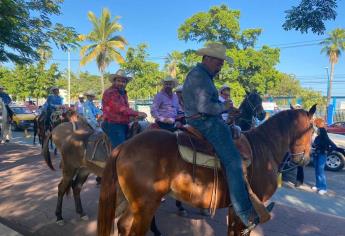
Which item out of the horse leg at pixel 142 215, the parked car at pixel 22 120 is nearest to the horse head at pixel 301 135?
the horse leg at pixel 142 215

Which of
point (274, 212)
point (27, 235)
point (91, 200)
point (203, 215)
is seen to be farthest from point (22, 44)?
point (274, 212)

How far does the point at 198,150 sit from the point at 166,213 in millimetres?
2755

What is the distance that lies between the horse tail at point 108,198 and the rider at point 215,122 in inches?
41.3

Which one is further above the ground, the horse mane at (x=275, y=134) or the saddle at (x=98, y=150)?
the horse mane at (x=275, y=134)

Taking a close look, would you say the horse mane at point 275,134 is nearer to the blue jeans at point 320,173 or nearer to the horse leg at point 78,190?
the horse leg at point 78,190

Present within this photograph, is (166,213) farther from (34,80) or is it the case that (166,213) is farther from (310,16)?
(34,80)

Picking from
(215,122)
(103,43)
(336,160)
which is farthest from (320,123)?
(103,43)

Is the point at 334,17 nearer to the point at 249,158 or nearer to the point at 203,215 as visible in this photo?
the point at 249,158

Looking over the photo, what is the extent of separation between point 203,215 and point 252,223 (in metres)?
2.20

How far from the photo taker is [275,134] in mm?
4465

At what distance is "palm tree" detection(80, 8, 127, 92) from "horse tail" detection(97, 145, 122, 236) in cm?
3520

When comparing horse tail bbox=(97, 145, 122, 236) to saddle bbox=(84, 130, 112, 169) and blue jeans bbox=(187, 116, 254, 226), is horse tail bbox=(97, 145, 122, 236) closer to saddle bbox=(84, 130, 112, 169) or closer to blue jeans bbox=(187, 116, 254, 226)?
blue jeans bbox=(187, 116, 254, 226)

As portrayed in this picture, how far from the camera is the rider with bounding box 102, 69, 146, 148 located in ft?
17.9

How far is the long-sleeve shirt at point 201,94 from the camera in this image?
12.2 ft
